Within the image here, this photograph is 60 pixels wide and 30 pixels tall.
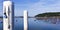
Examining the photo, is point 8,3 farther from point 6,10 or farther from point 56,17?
point 56,17

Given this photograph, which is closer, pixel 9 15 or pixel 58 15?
pixel 9 15

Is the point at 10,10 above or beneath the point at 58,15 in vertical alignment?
above

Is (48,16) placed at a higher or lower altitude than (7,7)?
lower

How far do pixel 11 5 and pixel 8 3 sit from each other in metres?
0.06

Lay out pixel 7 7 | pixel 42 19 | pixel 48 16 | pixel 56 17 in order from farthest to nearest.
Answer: pixel 42 19, pixel 48 16, pixel 56 17, pixel 7 7

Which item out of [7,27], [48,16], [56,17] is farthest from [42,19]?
[7,27]

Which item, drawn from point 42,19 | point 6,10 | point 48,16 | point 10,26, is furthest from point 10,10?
point 42,19

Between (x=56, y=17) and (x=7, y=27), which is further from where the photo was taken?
(x=56, y=17)

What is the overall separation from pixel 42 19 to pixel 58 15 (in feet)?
40.3

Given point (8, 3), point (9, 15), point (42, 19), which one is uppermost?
point (8, 3)

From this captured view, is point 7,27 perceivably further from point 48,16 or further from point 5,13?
point 48,16

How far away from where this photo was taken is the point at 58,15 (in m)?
59.5

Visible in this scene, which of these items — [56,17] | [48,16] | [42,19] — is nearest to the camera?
[56,17]

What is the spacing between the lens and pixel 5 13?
9.45 ft
